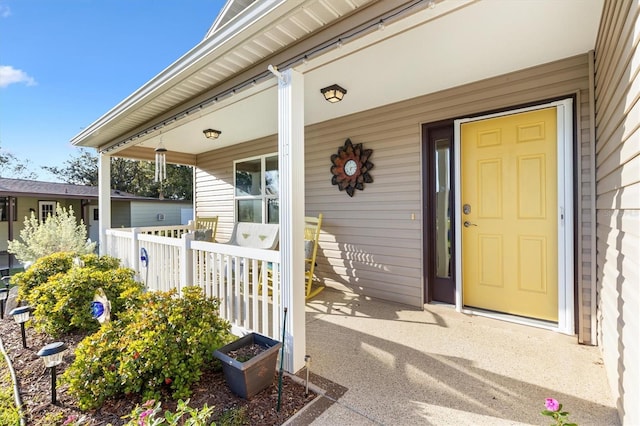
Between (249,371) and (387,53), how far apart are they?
2589 millimetres

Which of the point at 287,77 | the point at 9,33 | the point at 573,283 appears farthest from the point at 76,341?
the point at 9,33

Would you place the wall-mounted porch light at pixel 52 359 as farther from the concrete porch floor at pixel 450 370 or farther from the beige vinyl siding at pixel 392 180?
the beige vinyl siding at pixel 392 180

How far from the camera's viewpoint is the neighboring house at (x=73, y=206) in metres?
10.3

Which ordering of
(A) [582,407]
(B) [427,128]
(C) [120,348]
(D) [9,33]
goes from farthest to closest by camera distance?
(D) [9,33]
(B) [427,128]
(C) [120,348]
(A) [582,407]

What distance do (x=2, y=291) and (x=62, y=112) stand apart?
1653 centimetres

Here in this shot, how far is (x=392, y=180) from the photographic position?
12.0 ft

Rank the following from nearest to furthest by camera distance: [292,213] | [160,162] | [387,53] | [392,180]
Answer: [292,213] < [387,53] < [392,180] < [160,162]

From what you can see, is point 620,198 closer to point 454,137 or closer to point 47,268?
point 454,137

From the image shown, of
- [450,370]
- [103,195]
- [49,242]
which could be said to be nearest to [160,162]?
[103,195]

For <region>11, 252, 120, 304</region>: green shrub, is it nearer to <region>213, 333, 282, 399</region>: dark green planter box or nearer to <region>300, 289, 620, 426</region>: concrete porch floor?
<region>213, 333, 282, 399</region>: dark green planter box

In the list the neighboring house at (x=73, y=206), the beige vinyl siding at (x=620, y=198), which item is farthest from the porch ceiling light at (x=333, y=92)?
the neighboring house at (x=73, y=206)

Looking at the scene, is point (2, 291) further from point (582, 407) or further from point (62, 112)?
point (62, 112)

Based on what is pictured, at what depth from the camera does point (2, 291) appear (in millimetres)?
3428

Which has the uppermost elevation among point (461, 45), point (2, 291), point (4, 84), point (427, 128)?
point (4, 84)
